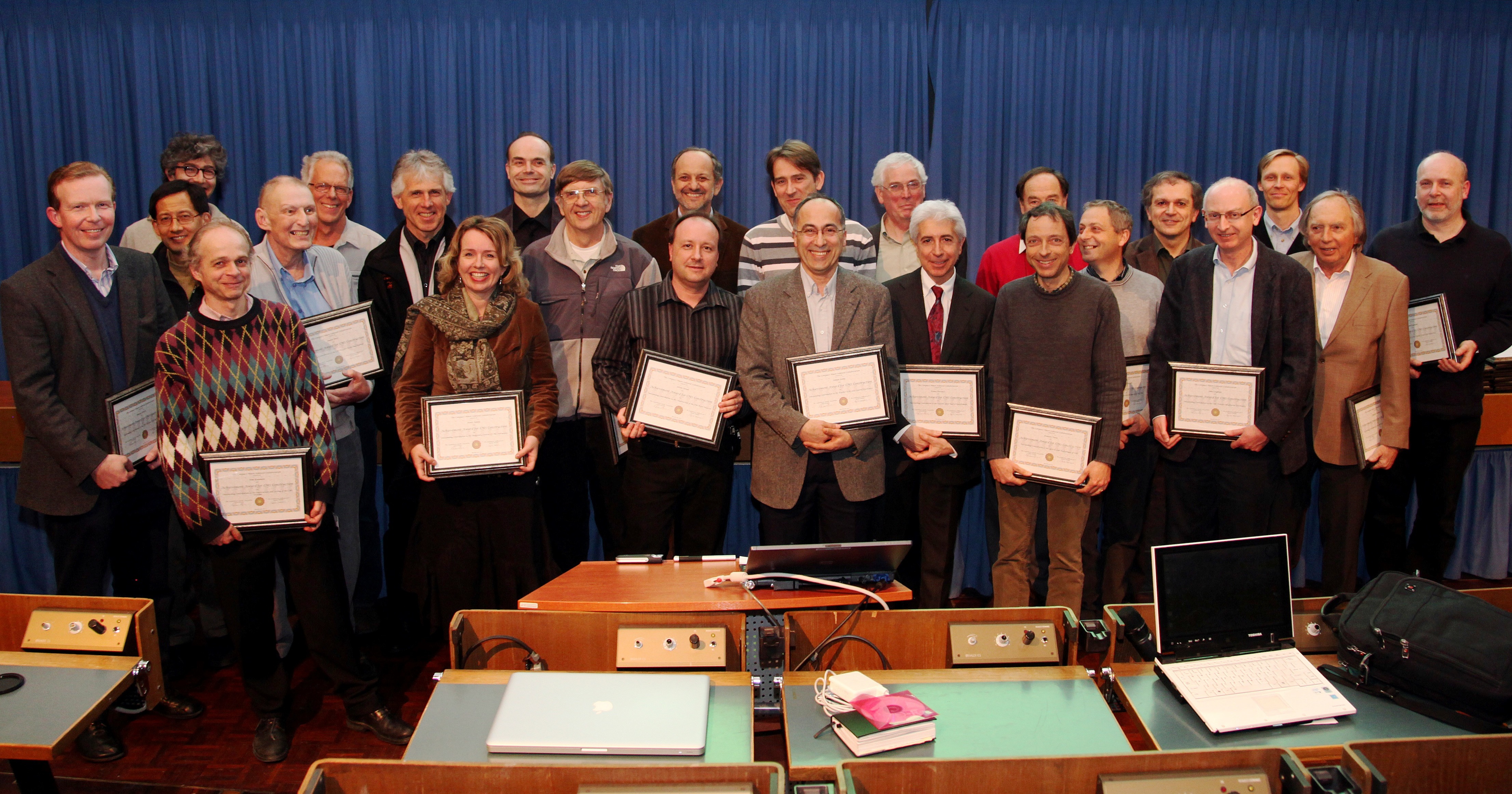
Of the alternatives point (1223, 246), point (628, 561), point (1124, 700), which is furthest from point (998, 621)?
point (1223, 246)

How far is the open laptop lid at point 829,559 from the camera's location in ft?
8.33

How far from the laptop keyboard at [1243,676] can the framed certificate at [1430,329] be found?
7.32 ft

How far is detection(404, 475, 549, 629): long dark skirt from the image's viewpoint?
351 centimetres

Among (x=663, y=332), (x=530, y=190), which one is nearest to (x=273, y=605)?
(x=663, y=332)

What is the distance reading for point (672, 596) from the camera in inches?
104

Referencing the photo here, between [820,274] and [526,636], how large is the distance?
5.46ft

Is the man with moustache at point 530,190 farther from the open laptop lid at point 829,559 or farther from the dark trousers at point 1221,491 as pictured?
the dark trousers at point 1221,491

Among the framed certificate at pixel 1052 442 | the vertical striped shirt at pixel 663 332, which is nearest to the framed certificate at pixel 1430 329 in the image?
the framed certificate at pixel 1052 442

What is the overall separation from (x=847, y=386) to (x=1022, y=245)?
1.40 metres

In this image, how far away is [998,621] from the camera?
8.16ft

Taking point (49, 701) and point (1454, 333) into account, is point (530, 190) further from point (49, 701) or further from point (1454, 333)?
point (1454, 333)

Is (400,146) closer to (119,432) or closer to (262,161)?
(262,161)

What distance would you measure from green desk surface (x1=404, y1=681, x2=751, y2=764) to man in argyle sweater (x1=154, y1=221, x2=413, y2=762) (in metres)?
1.19

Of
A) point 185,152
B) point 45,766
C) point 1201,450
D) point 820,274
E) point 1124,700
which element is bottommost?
point 45,766
